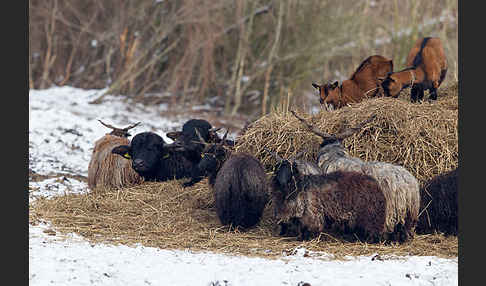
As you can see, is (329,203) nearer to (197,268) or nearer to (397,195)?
(397,195)

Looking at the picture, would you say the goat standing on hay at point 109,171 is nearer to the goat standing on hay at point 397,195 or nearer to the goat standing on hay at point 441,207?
the goat standing on hay at point 397,195

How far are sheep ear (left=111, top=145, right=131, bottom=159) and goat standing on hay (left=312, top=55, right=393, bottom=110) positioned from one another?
2.83m

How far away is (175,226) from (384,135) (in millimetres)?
2896

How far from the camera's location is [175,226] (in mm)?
7305

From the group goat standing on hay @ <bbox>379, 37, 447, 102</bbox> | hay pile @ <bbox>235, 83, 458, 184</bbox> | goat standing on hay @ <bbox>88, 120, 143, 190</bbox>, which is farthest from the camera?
goat standing on hay @ <bbox>88, 120, 143, 190</bbox>

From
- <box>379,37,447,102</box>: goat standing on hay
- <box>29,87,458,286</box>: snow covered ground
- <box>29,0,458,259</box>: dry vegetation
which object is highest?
<box>29,0,458,259</box>: dry vegetation

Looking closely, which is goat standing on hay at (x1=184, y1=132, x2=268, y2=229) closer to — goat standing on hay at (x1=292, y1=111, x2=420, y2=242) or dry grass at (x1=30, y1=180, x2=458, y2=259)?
dry grass at (x1=30, y1=180, x2=458, y2=259)

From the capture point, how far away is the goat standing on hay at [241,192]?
7.19 m

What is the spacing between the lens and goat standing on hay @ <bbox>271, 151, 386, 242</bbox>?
6496 millimetres

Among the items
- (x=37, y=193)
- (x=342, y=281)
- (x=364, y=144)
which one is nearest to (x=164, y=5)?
(x=37, y=193)

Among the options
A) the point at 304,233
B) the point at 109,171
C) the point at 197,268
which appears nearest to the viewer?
the point at 197,268

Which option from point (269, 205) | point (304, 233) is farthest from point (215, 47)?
point (304, 233)

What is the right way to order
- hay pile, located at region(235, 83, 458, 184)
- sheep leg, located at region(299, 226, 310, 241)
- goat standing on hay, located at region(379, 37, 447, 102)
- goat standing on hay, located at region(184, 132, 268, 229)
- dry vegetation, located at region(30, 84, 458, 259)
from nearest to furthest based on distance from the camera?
dry vegetation, located at region(30, 84, 458, 259) → sheep leg, located at region(299, 226, 310, 241) → goat standing on hay, located at region(184, 132, 268, 229) → hay pile, located at region(235, 83, 458, 184) → goat standing on hay, located at region(379, 37, 447, 102)

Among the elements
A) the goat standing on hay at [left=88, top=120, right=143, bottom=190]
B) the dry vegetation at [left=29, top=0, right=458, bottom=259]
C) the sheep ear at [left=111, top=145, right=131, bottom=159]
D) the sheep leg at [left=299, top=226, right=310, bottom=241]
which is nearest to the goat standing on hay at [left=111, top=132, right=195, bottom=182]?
the sheep ear at [left=111, top=145, right=131, bottom=159]
